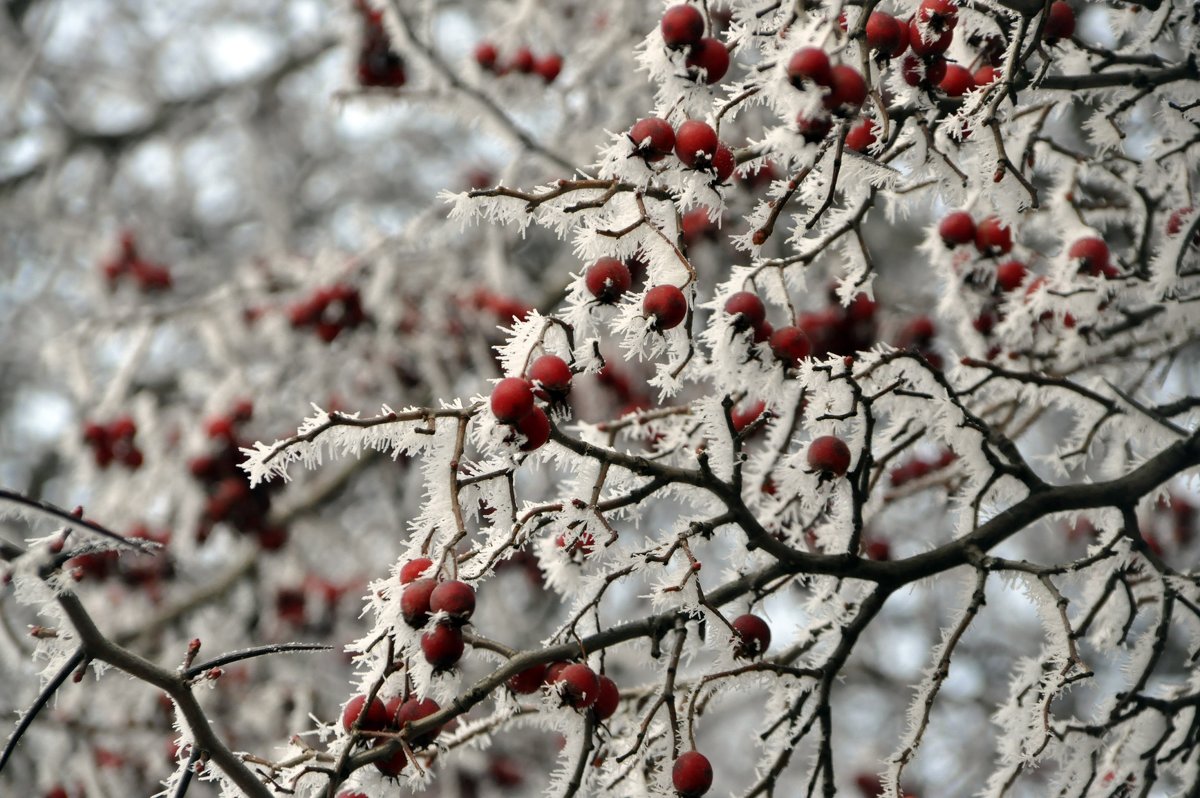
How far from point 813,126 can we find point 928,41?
31 cm

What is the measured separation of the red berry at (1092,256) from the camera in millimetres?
2348

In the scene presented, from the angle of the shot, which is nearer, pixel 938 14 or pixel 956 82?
pixel 938 14

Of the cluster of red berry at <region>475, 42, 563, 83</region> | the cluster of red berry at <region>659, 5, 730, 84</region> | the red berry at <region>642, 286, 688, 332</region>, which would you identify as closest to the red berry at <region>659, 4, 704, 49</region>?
the cluster of red berry at <region>659, 5, 730, 84</region>

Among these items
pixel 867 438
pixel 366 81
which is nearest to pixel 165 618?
pixel 366 81

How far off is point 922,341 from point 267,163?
418 centimetres

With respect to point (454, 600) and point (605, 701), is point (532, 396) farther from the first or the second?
point (605, 701)

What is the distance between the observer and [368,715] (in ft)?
5.17

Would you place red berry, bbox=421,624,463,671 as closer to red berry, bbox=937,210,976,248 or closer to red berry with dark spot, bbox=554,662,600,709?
red berry with dark spot, bbox=554,662,600,709

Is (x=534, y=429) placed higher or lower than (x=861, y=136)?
lower

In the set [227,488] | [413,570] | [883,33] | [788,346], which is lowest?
[413,570]

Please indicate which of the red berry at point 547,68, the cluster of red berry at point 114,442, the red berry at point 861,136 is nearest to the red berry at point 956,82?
the red berry at point 861,136

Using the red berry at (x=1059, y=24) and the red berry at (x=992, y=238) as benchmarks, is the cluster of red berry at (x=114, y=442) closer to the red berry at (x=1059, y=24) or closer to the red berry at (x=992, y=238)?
the red berry at (x=992, y=238)

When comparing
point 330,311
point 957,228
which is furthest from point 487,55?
point 957,228

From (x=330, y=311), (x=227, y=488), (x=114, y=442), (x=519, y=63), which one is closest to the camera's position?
(x=519, y=63)
